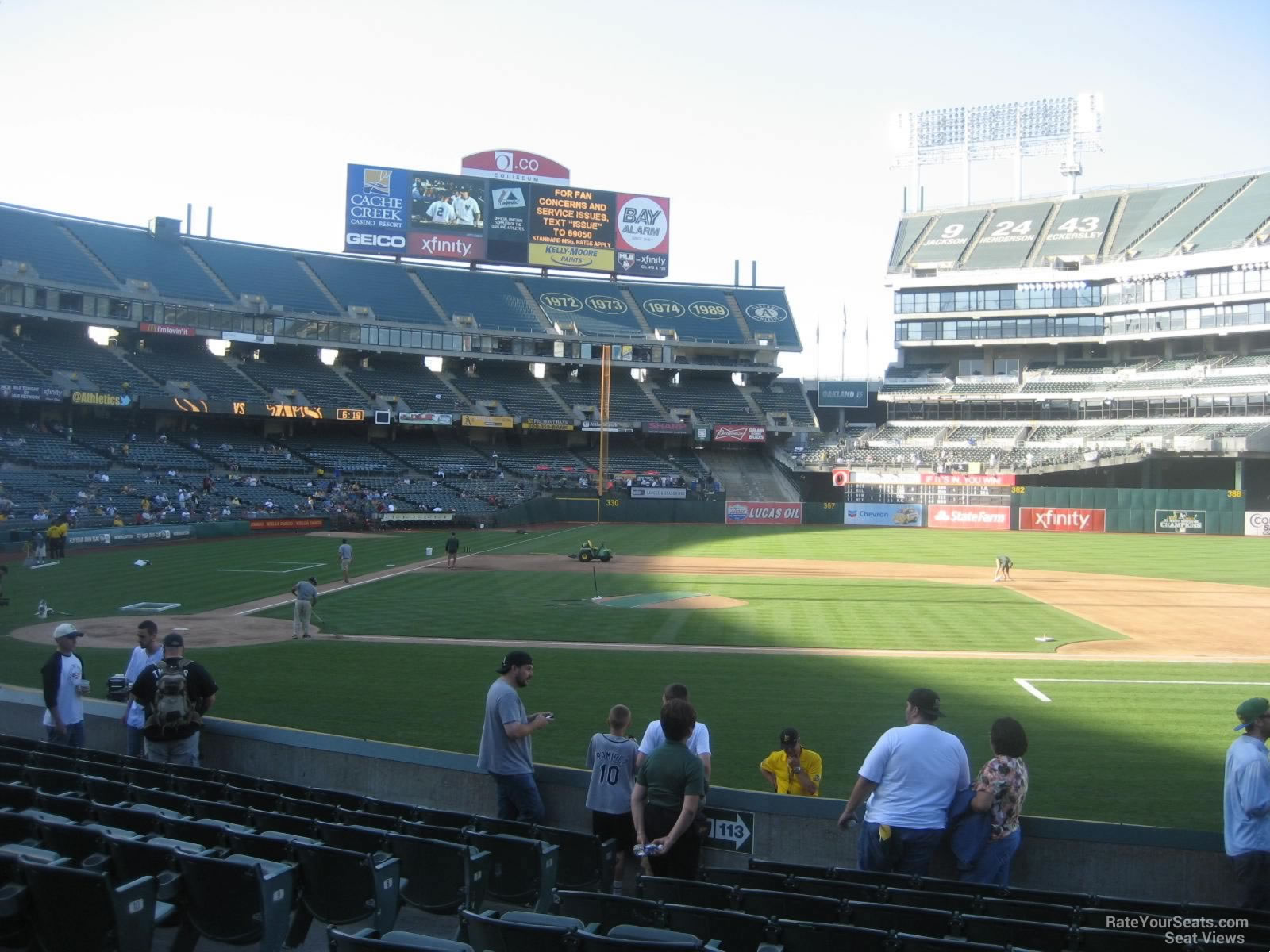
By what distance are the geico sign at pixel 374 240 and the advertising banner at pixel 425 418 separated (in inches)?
541

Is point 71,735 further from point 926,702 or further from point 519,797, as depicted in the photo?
point 926,702

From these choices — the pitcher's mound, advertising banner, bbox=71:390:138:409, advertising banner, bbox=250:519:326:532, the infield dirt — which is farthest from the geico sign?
the pitcher's mound

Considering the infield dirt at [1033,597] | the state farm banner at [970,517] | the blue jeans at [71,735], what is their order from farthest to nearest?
the state farm banner at [970,517]
the infield dirt at [1033,597]
the blue jeans at [71,735]

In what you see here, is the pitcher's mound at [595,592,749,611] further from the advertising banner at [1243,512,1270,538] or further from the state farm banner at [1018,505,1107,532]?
the advertising banner at [1243,512,1270,538]

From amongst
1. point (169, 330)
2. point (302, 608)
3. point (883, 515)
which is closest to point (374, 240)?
point (169, 330)

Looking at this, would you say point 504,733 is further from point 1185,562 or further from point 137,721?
point 1185,562

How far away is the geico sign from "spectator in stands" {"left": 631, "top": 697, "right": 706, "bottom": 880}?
7586cm

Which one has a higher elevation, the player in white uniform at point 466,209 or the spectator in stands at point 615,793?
the player in white uniform at point 466,209

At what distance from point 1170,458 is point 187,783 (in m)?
75.2

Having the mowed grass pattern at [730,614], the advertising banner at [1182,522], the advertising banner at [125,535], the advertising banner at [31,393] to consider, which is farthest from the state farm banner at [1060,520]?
the advertising banner at [31,393]

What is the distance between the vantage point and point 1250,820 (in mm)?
6930

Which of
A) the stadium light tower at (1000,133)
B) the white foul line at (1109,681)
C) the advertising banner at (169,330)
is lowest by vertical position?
the white foul line at (1109,681)

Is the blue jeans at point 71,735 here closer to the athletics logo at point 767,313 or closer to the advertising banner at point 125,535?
the advertising banner at point 125,535

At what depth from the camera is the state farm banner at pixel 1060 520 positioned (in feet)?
217
